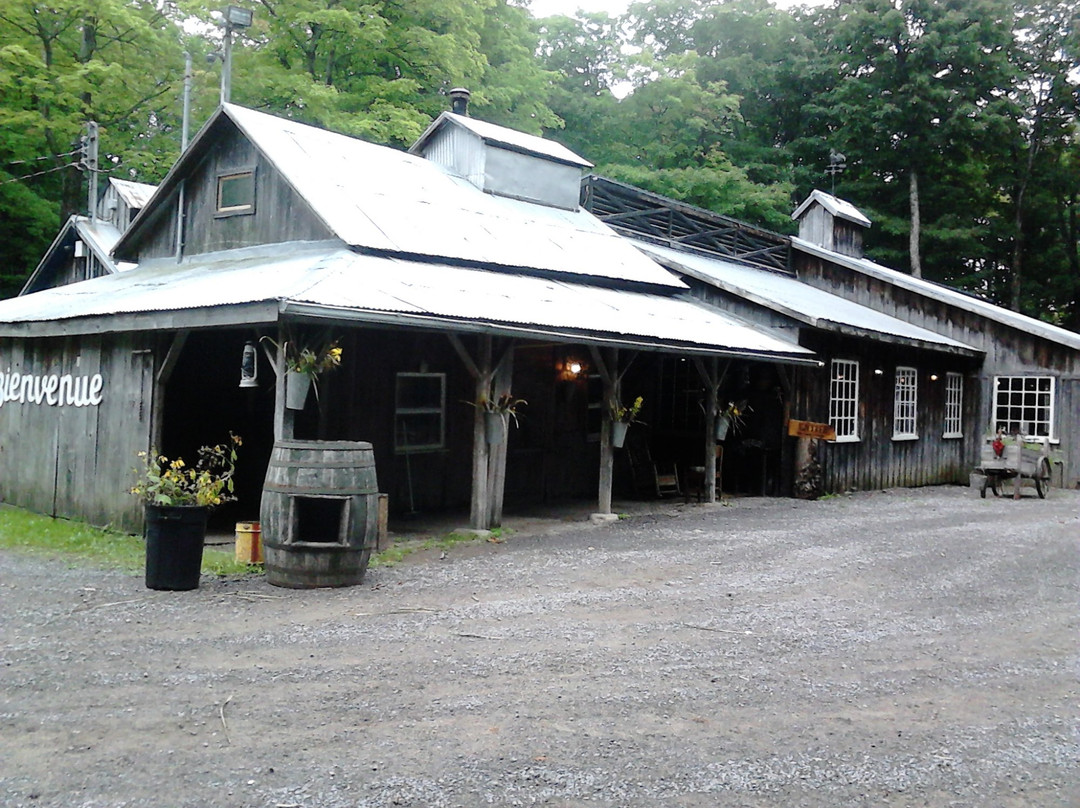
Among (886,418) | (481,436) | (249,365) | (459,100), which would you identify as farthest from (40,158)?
(886,418)

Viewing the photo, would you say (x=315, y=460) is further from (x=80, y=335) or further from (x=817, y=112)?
(x=817, y=112)

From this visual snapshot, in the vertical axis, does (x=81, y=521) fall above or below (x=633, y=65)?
below

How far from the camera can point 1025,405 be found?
17.7 meters

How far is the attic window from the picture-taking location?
1167cm

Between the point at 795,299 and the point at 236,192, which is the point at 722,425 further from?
the point at 236,192

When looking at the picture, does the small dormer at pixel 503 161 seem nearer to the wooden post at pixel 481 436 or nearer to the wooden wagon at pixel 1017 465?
the wooden post at pixel 481 436

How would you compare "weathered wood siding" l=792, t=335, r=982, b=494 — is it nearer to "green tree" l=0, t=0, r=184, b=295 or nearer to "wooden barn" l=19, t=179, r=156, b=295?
"wooden barn" l=19, t=179, r=156, b=295

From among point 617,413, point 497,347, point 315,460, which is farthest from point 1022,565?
point 315,460

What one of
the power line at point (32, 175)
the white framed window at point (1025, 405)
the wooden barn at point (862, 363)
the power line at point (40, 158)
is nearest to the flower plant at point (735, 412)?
the wooden barn at point (862, 363)

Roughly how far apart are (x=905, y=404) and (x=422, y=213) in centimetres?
1003

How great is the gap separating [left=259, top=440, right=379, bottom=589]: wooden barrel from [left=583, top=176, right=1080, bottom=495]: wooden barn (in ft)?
28.1

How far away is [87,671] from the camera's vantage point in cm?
502

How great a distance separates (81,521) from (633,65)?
83.8 feet

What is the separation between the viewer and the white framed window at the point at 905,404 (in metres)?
16.9
